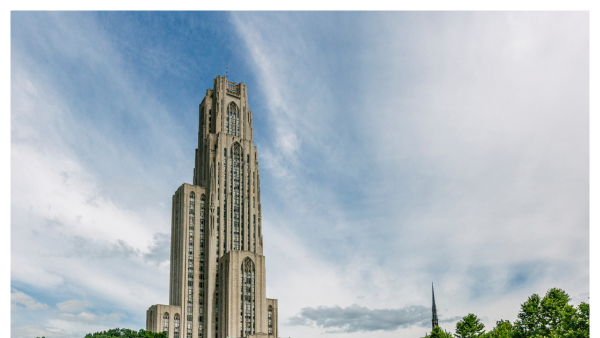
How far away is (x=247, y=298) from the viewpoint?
129 m

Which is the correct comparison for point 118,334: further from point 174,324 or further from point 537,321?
point 537,321

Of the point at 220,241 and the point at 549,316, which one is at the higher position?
the point at 220,241

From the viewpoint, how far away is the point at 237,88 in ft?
518

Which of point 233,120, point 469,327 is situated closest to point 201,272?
point 233,120

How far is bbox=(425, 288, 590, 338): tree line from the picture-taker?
7025 centimetres

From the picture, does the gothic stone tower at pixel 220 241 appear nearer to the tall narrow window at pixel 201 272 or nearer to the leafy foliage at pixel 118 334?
the tall narrow window at pixel 201 272

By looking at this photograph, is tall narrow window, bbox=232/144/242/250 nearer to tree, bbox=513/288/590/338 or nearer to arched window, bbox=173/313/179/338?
arched window, bbox=173/313/179/338

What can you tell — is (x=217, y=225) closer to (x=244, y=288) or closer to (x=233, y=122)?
(x=244, y=288)

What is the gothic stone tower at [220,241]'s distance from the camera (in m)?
125

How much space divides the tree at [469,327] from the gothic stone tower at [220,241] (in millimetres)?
51192

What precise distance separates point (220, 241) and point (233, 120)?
38.8m

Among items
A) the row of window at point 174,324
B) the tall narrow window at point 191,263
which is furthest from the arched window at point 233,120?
the row of window at point 174,324

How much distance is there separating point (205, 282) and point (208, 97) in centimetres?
5679

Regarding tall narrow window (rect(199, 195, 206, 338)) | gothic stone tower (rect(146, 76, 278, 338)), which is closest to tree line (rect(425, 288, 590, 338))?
gothic stone tower (rect(146, 76, 278, 338))
